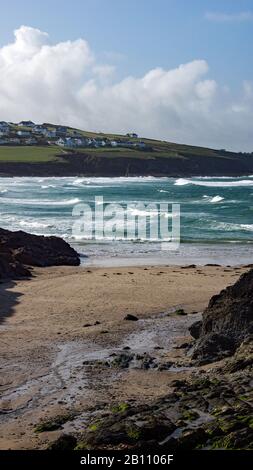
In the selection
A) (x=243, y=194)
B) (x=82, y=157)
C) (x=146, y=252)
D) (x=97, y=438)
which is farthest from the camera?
(x=82, y=157)

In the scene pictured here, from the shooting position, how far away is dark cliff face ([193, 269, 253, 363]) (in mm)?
14367

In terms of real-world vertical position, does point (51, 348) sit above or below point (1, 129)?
below

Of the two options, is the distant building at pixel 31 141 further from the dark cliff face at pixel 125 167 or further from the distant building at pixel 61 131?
the dark cliff face at pixel 125 167

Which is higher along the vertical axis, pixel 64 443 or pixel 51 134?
pixel 51 134

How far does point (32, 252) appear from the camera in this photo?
32062 millimetres

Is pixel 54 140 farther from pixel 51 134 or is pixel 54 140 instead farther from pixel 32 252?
pixel 32 252

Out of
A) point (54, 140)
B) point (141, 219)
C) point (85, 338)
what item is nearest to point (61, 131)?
point (54, 140)

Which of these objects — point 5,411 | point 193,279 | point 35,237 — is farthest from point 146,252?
point 5,411

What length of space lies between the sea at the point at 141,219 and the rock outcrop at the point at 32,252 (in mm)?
1189

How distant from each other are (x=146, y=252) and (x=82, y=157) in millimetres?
90302

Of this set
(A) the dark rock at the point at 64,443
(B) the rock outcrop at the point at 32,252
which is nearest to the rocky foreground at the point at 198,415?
(A) the dark rock at the point at 64,443

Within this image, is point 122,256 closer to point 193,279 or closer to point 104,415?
point 193,279

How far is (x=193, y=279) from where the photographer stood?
26.6 meters

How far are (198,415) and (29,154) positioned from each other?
119 metres
